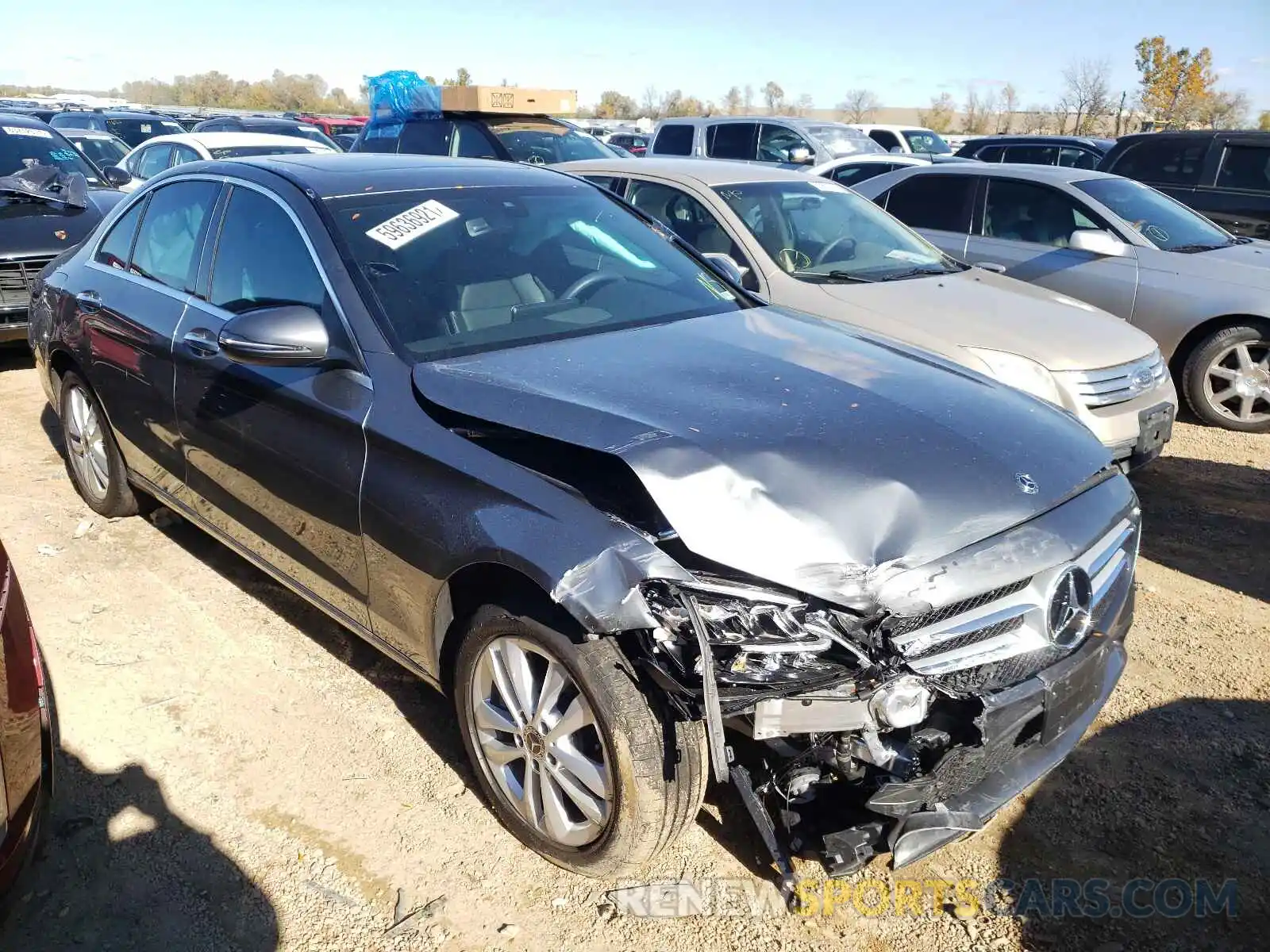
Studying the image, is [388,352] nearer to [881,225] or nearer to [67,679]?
[67,679]

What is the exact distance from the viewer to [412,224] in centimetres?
330

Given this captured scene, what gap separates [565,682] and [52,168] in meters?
7.51

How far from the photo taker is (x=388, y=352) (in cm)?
288

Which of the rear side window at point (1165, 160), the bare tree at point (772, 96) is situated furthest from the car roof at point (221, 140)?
the bare tree at point (772, 96)

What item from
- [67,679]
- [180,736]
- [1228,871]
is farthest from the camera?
[67,679]

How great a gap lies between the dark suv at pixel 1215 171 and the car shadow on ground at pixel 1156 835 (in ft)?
22.9

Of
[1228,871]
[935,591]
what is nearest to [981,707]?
Answer: [935,591]

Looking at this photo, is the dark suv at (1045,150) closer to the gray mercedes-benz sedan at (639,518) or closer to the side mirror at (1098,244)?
the side mirror at (1098,244)

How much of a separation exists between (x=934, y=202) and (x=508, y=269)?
5.28 m

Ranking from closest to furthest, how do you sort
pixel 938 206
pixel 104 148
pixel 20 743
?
pixel 20 743 → pixel 938 206 → pixel 104 148

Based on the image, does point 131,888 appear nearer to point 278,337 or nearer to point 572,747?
point 572,747

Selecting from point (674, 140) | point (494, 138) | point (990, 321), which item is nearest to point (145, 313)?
point (990, 321)

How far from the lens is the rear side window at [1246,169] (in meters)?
8.65

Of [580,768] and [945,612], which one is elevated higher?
[945,612]
